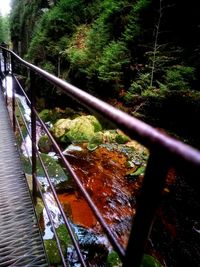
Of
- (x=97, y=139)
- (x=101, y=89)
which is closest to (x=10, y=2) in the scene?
(x=101, y=89)

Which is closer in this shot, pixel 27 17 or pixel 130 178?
pixel 130 178

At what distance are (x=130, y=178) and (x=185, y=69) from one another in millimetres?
2817

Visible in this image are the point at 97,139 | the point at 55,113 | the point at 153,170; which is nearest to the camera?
the point at 153,170

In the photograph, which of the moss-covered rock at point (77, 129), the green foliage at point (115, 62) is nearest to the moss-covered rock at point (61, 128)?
the moss-covered rock at point (77, 129)

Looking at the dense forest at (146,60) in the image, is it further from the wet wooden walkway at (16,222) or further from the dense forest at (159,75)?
the wet wooden walkway at (16,222)

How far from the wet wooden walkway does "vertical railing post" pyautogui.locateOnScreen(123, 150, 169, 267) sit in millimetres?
1340

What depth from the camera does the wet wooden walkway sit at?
187 cm

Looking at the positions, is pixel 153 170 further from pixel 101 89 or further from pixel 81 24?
pixel 81 24

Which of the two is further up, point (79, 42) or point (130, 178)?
point (79, 42)

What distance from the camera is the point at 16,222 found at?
213 cm

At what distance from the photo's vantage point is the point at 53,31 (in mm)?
13812

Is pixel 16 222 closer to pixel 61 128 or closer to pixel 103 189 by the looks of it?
pixel 103 189

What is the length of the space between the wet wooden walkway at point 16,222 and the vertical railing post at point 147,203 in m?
1.34

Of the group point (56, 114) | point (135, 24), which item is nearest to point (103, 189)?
point (135, 24)
